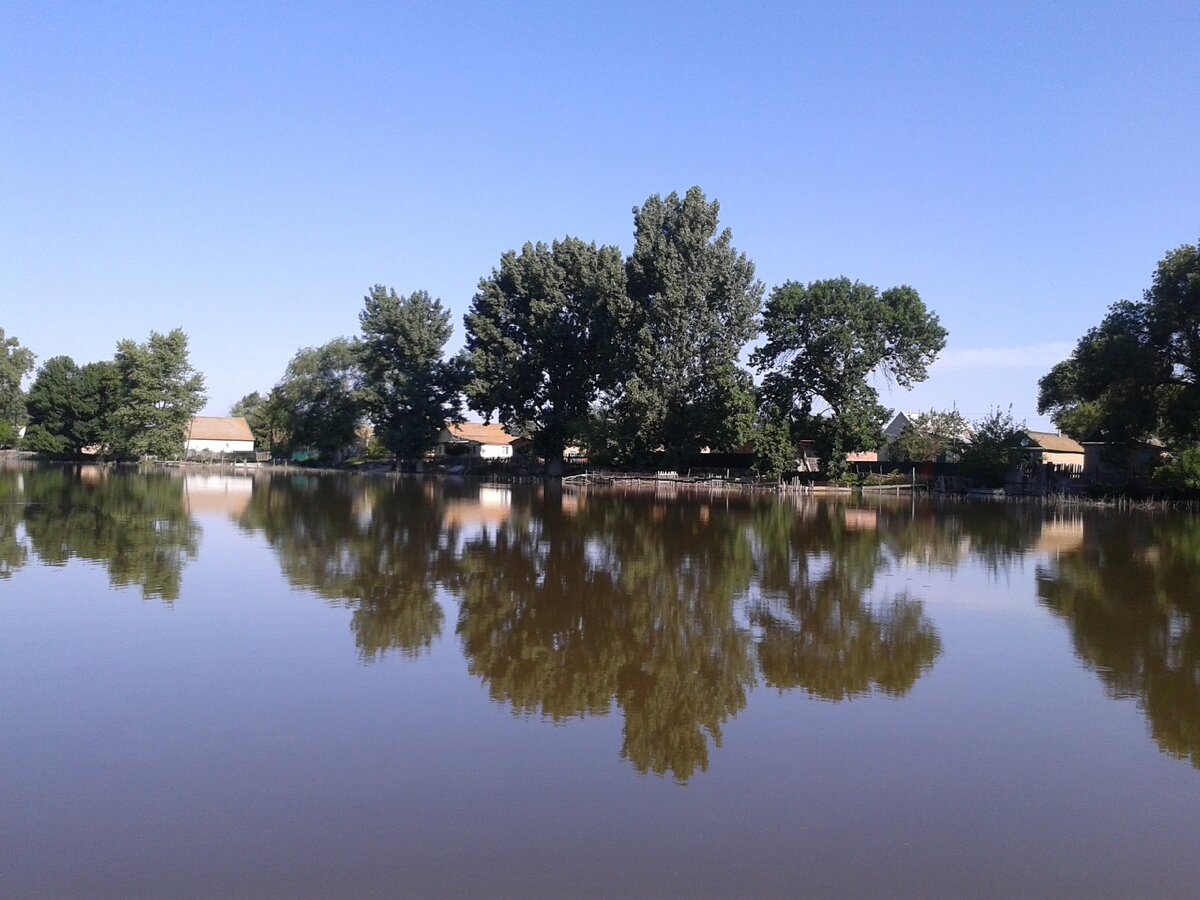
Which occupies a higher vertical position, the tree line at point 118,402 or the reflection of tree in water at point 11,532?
the tree line at point 118,402

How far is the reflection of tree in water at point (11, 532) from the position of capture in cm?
1748

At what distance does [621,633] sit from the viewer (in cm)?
1245

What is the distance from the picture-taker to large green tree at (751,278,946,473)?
5184 centimetres

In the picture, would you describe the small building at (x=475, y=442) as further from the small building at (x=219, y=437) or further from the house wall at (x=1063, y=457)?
the house wall at (x=1063, y=457)

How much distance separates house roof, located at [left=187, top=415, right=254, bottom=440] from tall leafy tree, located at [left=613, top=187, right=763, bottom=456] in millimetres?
55763

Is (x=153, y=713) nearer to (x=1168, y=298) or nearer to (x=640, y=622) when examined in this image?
(x=640, y=622)

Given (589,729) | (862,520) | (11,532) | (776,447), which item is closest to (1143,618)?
(589,729)

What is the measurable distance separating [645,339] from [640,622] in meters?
39.9

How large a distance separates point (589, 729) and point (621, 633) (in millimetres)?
3941

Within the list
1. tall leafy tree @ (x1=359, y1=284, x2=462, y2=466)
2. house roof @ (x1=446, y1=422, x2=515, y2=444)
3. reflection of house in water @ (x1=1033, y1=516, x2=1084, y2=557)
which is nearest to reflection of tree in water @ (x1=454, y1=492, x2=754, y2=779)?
reflection of house in water @ (x1=1033, y1=516, x2=1084, y2=557)

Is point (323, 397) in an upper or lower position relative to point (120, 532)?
upper

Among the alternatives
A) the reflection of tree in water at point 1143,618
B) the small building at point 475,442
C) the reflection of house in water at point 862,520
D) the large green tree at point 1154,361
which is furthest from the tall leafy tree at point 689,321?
the small building at point 475,442

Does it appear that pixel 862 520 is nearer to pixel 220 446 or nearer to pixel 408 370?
pixel 408 370

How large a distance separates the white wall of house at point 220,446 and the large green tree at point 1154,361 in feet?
253
